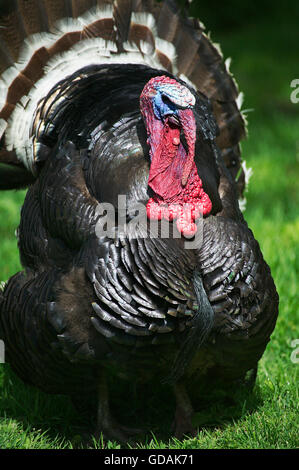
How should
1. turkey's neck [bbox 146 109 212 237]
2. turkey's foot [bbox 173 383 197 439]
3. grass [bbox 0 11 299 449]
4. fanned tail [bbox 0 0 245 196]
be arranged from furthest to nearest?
1. fanned tail [bbox 0 0 245 196]
2. turkey's foot [bbox 173 383 197 439]
3. grass [bbox 0 11 299 449]
4. turkey's neck [bbox 146 109 212 237]

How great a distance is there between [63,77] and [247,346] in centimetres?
191

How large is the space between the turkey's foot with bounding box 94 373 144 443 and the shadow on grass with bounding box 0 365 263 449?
47 millimetres

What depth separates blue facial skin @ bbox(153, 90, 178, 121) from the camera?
3379mm

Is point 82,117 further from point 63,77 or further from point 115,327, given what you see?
point 115,327

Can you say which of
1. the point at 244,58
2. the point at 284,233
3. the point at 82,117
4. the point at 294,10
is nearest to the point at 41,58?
the point at 82,117

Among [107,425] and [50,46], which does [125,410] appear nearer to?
[107,425]

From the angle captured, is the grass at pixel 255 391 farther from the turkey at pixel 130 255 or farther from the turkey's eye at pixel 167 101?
the turkey's eye at pixel 167 101

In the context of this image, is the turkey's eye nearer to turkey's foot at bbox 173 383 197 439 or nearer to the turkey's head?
the turkey's head

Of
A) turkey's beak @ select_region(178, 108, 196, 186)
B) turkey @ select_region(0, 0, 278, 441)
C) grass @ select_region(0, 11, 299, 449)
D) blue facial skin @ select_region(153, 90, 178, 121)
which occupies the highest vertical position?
blue facial skin @ select_region(153, 90, 178, 121)

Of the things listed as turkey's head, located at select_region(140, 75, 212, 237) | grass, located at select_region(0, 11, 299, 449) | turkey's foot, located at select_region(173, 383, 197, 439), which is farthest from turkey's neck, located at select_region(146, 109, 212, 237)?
grass, located at select_region(0, 11, 299, 449)

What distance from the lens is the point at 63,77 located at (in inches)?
169

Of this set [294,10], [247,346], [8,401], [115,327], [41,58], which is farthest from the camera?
[294,10]

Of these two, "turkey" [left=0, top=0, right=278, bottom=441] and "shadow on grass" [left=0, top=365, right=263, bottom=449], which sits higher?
"turkey" [left=0, top=0, right=278, bottom=441]

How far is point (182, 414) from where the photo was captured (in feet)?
12.2
